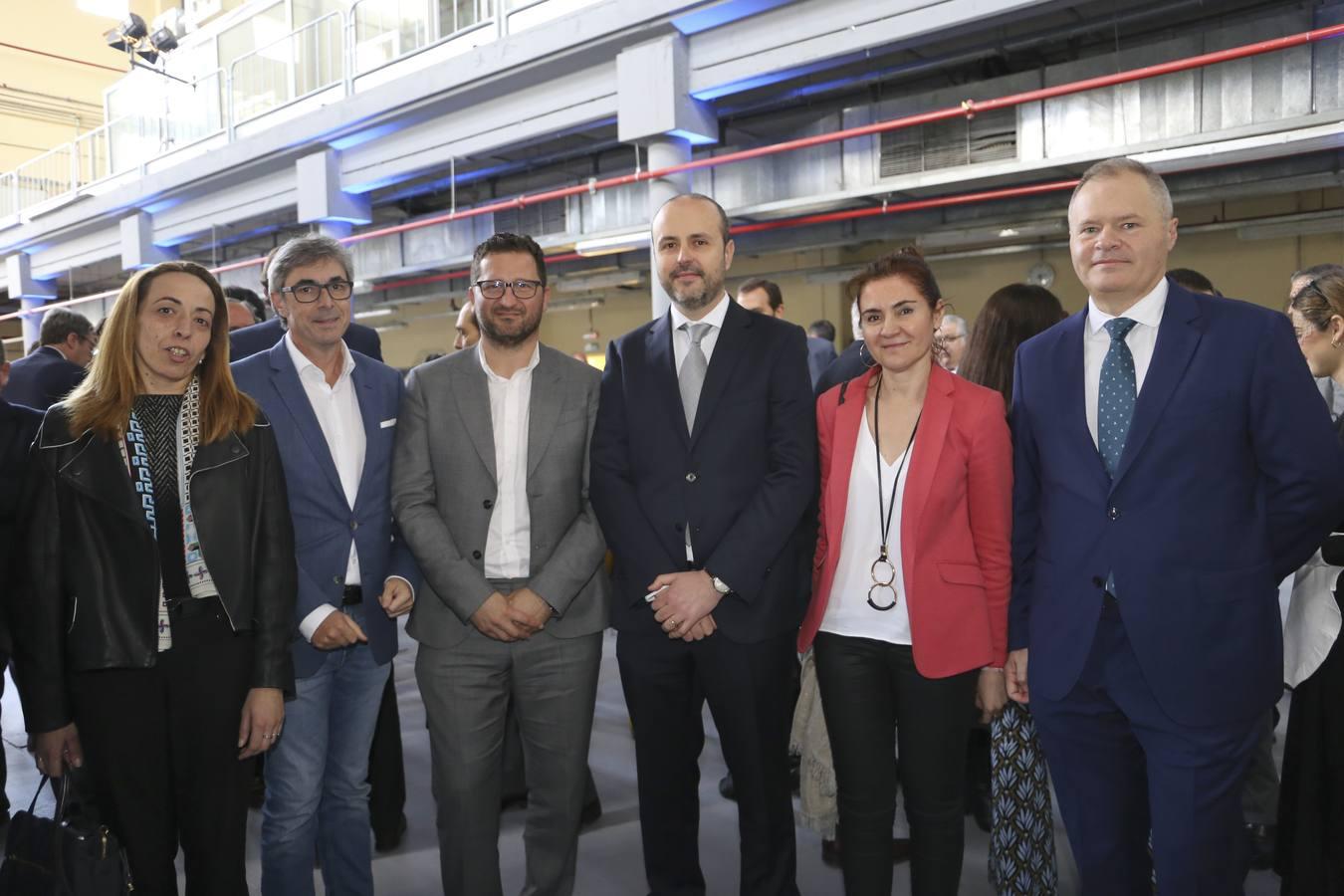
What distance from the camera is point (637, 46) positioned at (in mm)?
6645

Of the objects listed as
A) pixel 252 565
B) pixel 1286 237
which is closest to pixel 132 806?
pixel 252 565

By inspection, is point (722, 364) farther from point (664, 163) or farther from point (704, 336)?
point (664, 163)

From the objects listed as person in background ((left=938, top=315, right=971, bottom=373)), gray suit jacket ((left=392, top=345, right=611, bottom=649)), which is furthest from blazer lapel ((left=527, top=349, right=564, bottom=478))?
person in background ((left=938, top=315, right=971, bottom=373))

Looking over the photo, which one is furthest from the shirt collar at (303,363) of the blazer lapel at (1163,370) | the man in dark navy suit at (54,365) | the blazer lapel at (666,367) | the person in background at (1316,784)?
the man in dark navy suit at (54,365)

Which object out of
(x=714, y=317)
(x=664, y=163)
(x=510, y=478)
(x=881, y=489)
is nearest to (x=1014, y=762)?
(x=881, y=489)

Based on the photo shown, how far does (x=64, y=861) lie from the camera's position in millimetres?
1806

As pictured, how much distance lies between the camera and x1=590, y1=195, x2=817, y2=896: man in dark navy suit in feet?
7.53

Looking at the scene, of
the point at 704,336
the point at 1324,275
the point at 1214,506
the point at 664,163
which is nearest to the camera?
the point at 1214,506

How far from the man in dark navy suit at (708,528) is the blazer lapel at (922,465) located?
272 mm

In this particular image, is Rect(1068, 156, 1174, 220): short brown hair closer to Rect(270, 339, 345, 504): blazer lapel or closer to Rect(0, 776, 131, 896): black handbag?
Rect(270, 339, 345, 504): blazer lapel

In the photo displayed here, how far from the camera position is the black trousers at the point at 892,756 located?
7.02ft

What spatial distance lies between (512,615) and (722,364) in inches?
33.3

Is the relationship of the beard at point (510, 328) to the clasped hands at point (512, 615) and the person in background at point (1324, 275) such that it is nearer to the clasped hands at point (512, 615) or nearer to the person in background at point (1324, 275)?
the clasped hands at point (512, 615)

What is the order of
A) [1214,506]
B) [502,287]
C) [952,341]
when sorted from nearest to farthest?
1. [1214,506]
2. [502,287]
3. [952,341]
